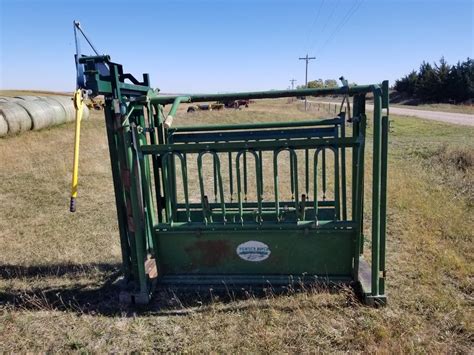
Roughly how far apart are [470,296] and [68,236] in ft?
16.9

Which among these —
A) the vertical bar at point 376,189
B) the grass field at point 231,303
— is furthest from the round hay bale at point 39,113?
the vertical bar at point 376,189

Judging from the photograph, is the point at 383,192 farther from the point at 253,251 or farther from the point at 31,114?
the point at 31,114

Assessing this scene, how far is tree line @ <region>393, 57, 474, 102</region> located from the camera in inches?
1832

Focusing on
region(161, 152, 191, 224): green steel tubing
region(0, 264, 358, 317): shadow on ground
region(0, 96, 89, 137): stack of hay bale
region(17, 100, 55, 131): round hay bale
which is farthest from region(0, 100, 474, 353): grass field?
region(17, 100, 55, 131): round hay bale

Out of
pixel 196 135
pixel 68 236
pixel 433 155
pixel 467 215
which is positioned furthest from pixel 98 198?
pixel 433 155

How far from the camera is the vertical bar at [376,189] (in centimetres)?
329

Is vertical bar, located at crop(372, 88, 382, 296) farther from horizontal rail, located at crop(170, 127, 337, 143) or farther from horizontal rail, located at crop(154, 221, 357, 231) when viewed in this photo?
horizontal rail, located at crop(170, 127, 337, 143)

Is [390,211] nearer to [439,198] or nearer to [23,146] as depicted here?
[439,198]

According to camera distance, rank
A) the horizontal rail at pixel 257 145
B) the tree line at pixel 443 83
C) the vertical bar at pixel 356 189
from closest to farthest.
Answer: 1. the horizontal rail at pixel 257 145
2. the vertical bar at pixel 356 189
3. the tree line at pixel 443 83

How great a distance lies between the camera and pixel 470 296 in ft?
12.0

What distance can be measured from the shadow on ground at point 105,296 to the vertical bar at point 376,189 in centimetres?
31

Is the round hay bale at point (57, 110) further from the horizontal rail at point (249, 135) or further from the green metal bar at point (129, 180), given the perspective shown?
the green metal bar at point (129, 180)

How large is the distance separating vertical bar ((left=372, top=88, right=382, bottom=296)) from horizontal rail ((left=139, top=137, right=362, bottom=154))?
0.71ft

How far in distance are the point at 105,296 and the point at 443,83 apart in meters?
54.7
